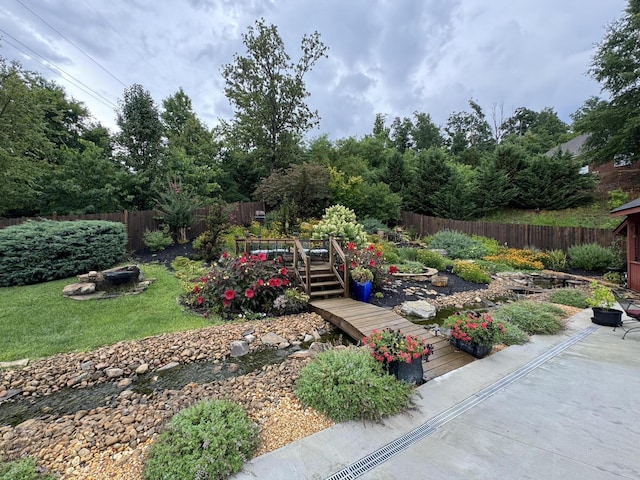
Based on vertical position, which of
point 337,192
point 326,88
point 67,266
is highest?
point 326,88

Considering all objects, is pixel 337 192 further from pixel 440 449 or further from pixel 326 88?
pixel 440 449

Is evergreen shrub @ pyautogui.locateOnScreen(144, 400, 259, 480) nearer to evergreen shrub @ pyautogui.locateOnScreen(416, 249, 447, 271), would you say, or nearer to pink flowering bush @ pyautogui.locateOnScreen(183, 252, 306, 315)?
pink flowering bush @ pyautogui.locateOnScreen(183, 252, 306, 315)

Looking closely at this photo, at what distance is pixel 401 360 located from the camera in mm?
2672

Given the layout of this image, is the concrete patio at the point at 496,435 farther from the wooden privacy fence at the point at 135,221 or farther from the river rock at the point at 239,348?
the wooden privacy fence at the point at 135,221

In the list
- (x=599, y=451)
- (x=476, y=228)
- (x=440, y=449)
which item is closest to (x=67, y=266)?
(x=440, y=449)

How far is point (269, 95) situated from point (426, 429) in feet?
53.9

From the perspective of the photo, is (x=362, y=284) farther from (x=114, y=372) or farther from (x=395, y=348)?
(x=114, y=372)

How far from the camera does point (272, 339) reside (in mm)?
4109

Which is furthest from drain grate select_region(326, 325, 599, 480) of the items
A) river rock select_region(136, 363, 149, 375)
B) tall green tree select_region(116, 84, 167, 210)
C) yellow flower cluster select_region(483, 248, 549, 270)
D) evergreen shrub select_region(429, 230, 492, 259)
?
tall green tree select_region(116, 84, 167, 210)

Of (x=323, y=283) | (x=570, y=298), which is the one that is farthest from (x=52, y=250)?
(x=570, y=298)

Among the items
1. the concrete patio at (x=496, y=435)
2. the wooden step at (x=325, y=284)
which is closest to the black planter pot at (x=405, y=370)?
the concrete patio at (x=496, y=435)

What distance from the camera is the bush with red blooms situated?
5047 millimetres

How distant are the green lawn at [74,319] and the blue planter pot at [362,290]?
9.01 ft

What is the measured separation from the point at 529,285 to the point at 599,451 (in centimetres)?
660
